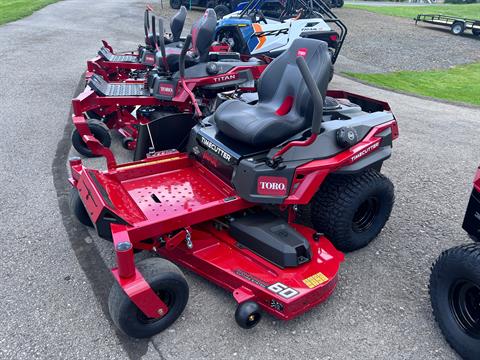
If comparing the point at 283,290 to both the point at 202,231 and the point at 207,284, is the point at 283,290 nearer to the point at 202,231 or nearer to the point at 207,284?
the point at 207,284

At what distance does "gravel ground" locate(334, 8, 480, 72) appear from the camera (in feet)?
38.5

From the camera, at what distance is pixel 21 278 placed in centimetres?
310

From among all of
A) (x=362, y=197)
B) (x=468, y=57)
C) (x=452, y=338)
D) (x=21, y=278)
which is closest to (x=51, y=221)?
(x=21, y=278)

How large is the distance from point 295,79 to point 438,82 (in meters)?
8.00

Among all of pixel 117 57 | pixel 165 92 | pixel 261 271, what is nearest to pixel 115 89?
pixel 165 92

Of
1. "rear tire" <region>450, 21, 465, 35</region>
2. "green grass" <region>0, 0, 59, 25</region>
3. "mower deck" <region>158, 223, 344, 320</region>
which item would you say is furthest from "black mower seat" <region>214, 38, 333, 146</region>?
"rear tire" <region>450, 21, 465, 35</region>

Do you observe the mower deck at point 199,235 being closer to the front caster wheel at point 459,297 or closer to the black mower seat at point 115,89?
the front caster wheel at point 459,297

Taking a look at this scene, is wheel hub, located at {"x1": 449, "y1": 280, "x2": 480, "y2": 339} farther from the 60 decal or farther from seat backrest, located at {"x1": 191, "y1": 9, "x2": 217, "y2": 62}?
seat backrest, located at {"x1": 191, "y1": 9, "x2": 217, "y2": 62}

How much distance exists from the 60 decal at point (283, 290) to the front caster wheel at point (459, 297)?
0.92 m

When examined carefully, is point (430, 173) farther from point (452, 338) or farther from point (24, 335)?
point (24, 335)

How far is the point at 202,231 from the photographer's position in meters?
3.21

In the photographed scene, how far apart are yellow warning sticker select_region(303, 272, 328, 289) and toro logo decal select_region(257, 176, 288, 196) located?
630mm

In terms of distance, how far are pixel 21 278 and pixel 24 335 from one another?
61 centimetres

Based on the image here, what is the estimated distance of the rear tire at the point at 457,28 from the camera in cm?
1586
